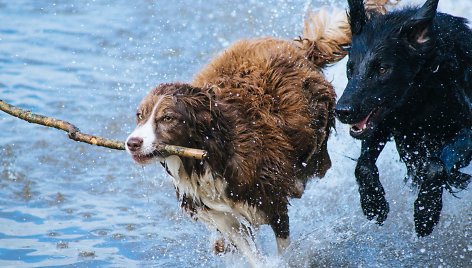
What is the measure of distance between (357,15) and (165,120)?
1.46 meters

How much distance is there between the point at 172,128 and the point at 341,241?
1985 millimetres

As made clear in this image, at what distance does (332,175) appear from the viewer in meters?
7.67

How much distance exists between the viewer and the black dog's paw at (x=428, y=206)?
18.2ft

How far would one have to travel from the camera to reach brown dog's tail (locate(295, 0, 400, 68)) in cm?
645

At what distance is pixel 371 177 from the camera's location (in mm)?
5816

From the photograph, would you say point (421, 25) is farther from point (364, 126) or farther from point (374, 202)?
point (374, 202)

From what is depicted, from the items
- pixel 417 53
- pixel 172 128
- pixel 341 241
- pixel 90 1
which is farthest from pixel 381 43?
pixel 90 1

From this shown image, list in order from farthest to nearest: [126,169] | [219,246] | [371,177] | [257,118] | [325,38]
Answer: [126,169] → [325,38] → [219,246] → [371,177] → [257,118]

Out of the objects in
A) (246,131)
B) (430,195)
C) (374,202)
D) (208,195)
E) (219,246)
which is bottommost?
(219,246)

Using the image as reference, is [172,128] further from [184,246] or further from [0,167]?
[0,167]

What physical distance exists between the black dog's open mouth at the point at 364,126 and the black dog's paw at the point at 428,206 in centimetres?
60

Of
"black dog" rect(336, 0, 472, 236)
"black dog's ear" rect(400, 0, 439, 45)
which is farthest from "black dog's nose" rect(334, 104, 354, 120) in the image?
"black dog's ear" rect(400, 0, 439, 45)

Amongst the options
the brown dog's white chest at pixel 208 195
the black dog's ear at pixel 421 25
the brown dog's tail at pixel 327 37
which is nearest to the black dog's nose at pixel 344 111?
the black dog's ear at pixel 421 25

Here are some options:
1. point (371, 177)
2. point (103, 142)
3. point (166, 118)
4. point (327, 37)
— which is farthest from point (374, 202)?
point (103, 142)
